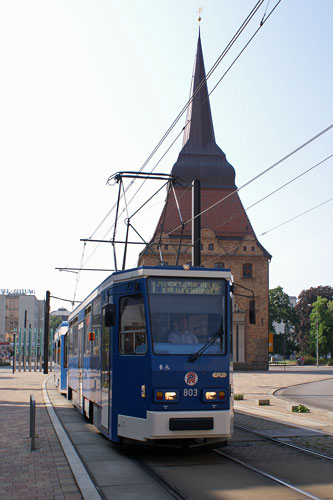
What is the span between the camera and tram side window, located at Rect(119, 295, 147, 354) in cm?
1055

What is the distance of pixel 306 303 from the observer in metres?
113

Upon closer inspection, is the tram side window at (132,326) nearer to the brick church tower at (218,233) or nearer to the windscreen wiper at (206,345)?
the windscreen wiper at (206,345)

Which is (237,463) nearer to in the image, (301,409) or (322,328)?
(301,409)

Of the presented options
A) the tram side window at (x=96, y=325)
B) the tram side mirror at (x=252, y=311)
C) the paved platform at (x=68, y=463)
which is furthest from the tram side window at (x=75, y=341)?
the tram side mirror at (x=252, y=311)

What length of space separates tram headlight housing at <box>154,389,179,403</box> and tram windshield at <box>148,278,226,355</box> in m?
0.57

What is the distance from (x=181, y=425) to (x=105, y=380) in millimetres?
2219

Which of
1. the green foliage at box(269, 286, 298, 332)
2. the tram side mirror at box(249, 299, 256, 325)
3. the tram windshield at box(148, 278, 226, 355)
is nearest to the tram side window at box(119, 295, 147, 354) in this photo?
the tram windshield at box(148, 278, 226, 355)

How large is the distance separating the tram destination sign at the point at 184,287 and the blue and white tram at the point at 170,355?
0.02 meters

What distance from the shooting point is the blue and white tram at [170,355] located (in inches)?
400

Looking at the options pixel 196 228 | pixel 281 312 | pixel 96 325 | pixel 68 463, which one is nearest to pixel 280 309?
pixel 281 312

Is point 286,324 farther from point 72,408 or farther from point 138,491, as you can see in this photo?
point 138,491

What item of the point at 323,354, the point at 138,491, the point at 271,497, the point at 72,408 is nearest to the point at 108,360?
the point at 138,491

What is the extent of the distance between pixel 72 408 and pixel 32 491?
44.0ft

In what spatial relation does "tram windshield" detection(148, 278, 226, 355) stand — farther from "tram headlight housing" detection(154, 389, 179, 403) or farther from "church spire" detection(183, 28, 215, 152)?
"church spire" detection(183, 28, 215, 152)
